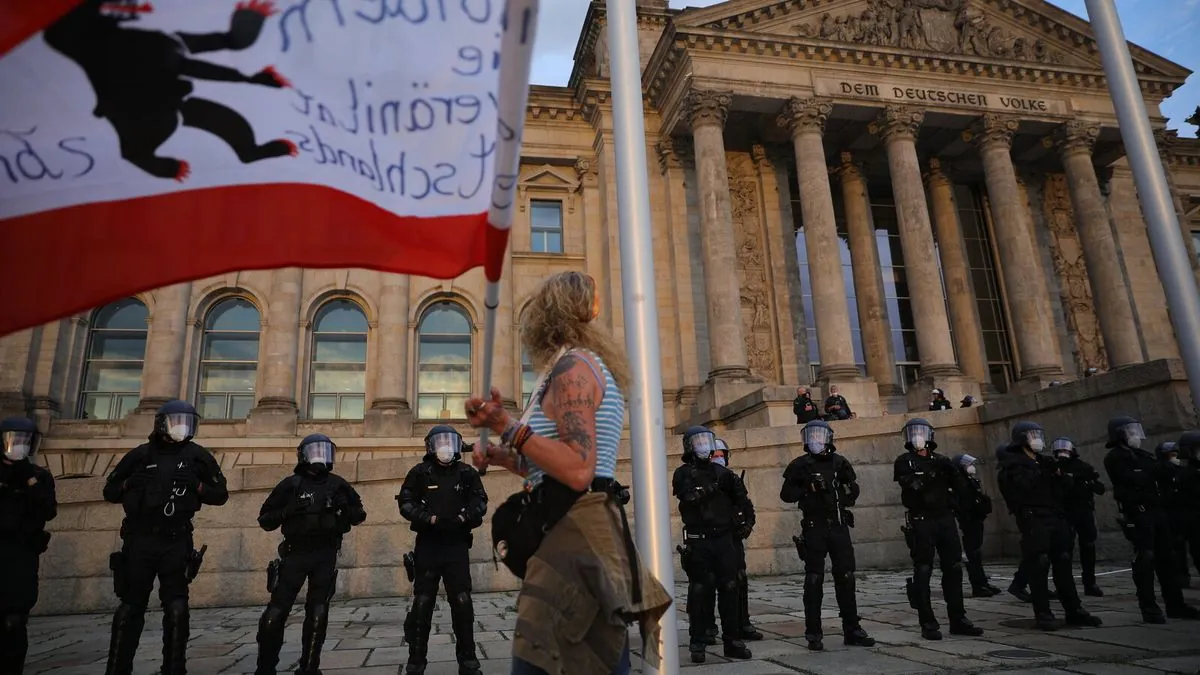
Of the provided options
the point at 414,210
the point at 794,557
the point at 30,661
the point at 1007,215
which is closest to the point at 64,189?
the point at 414,210

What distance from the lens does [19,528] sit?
595 centimetres

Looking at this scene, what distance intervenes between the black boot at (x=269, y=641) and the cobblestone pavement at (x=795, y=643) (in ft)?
1.83

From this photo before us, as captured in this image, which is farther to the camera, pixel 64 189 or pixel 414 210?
pixel 414 210

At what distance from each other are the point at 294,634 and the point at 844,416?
11.9 metres

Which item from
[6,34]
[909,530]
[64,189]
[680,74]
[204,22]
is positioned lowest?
[909,530]

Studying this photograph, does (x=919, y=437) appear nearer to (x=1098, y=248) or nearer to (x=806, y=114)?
(x=806, y=114)

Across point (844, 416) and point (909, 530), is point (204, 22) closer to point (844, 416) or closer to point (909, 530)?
point (909, 530)

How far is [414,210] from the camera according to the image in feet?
9.80

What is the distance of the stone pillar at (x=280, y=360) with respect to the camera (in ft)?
67.7

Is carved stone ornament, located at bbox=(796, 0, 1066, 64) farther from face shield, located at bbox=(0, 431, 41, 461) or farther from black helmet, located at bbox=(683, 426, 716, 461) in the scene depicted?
face shield, located at bbox=(0, 431, 41, 461)

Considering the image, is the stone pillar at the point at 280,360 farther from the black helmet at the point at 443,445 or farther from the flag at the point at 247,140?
the flag at the point at 247,140

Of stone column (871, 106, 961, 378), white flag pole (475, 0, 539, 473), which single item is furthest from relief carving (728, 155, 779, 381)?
white flag pole (475, 0, 539, 473)

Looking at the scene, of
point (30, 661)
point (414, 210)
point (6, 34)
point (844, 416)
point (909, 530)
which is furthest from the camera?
point (844, 416)

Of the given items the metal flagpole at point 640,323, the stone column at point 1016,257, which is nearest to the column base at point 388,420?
the metal flagpole at point 640,323
